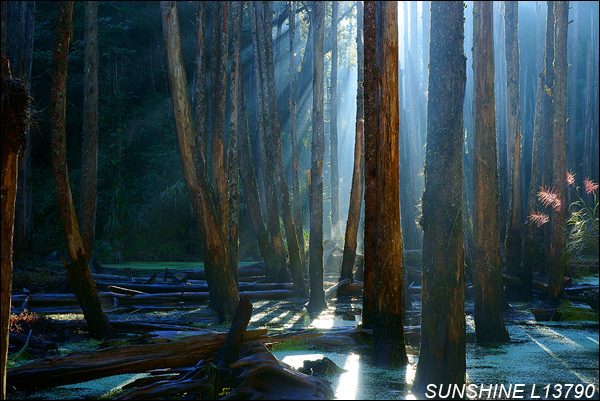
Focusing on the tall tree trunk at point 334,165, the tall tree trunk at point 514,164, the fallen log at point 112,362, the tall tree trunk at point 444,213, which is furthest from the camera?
the tall tree trunk at point 334,165

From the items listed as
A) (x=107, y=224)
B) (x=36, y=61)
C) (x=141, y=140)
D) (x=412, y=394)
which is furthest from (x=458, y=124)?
(x=36, y=61)

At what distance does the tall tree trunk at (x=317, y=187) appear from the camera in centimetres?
864

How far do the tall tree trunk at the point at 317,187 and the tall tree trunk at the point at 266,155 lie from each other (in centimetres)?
100

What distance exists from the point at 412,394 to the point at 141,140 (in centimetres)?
1616

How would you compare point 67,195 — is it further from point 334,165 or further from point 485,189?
point 334,165

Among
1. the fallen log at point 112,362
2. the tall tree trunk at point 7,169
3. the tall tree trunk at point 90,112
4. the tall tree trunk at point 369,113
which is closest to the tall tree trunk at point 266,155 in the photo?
the tall tree trunk at point 90,112

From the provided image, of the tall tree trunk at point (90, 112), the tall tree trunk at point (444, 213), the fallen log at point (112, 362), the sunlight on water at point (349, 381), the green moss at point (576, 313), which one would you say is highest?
the tall tree trunk at point (90, 112)

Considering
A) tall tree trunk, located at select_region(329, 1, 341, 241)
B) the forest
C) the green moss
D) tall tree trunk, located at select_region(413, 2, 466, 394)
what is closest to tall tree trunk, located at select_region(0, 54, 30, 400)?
the forest

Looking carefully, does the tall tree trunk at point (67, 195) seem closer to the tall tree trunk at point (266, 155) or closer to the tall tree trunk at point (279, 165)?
the tall tree trunk at point (279, 165)

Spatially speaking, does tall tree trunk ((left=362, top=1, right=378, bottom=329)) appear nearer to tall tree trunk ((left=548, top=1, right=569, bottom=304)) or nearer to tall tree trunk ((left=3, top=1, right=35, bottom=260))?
tall tree trunk ((left=548, top=1, right=569, bottom=304))

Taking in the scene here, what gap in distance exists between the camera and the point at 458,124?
3965mm

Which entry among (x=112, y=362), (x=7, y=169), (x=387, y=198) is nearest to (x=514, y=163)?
(x=387, y=198)

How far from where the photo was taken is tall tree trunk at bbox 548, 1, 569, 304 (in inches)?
316

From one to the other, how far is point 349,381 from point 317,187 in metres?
4.79
